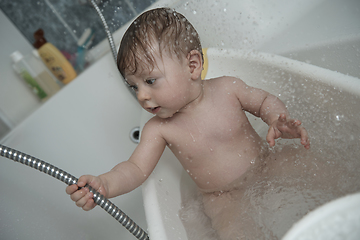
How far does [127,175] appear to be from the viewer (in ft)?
2.63

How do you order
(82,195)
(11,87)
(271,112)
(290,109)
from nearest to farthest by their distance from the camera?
1. (82,195)
2. (271,112)
3. (290,109)
4. (11,87)

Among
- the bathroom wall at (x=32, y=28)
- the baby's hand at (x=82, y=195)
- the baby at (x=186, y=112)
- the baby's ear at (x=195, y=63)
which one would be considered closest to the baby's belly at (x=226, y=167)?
the baby at (x=186, y=112)

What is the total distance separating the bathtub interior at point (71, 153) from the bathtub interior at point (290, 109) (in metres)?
0.25

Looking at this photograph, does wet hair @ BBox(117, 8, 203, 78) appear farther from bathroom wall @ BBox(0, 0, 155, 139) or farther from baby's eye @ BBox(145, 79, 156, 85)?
bathroom wall @ BBox(0, 0, 155, 139)

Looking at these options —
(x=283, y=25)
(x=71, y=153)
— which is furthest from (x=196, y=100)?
(x=283, y=25)

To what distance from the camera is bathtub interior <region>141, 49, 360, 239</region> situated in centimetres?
80

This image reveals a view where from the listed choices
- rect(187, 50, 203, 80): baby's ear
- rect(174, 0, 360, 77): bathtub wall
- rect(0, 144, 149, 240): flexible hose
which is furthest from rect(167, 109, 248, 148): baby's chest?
rect(174, 0, 360, 77): bathtub wall

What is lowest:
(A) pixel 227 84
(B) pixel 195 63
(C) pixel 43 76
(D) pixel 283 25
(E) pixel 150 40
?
(D) pixel 283 25

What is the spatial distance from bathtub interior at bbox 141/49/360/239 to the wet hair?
314 millimetres

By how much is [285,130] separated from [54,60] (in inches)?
44.2

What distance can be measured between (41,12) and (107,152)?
76 cm

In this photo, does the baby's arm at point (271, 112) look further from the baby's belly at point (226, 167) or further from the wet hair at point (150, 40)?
the wet hair at point (150, 40)

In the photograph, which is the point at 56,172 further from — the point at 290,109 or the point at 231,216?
the point at 290,109

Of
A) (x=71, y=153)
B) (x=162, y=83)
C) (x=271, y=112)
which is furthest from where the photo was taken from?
(x=71, y=153)
